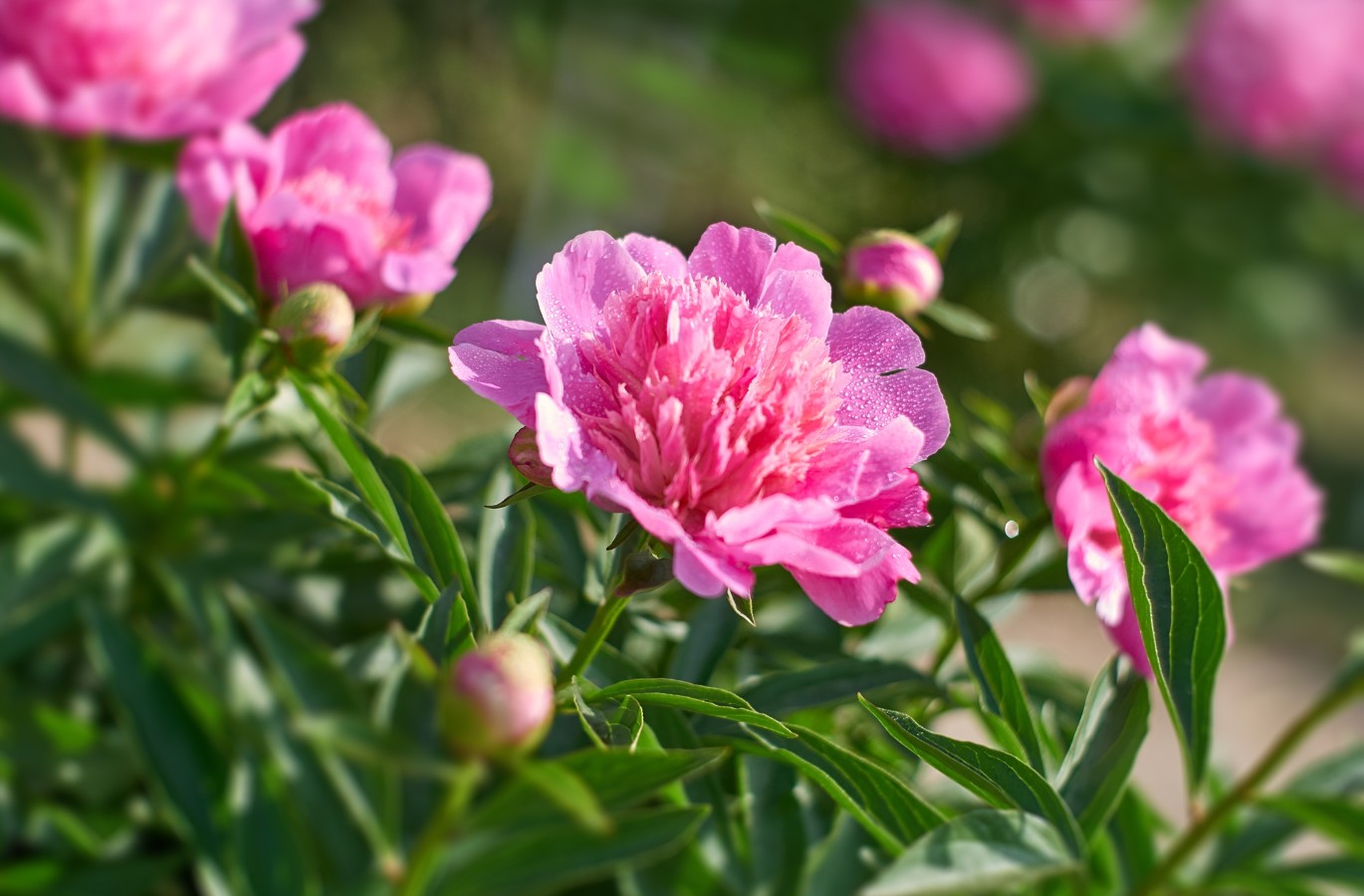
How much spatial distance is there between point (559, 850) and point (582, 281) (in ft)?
0.67

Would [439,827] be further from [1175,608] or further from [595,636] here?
[1175,608]

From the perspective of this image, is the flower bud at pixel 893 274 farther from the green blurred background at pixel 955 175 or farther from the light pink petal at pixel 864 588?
the green blurred background at pixel 955 175

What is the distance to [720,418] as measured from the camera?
47 cm

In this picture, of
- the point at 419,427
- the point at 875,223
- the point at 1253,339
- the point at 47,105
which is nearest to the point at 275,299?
the point at 47,105

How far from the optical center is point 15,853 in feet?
2.53

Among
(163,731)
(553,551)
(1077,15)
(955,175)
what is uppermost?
(553,551)

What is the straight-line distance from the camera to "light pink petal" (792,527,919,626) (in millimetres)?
464

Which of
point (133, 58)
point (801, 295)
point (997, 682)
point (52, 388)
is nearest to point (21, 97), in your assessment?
point (133, 58)

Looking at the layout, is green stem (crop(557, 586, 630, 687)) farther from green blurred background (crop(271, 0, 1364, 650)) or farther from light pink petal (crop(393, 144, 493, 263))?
green blurred background (crop(271, 0, 1364, 650))

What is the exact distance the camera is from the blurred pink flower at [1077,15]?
8.92ft

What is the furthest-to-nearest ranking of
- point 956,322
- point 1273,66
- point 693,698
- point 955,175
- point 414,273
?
point 955,175 → point 1273,66 → point 956,322 → point 414,273 → point 693,698

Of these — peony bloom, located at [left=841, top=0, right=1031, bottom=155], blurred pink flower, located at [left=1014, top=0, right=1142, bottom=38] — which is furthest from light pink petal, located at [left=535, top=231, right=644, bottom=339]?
blurred pink flower, located at [left=1014, top=0, right=1142, bottom=38]

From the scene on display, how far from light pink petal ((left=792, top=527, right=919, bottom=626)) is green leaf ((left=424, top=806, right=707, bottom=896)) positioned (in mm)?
86

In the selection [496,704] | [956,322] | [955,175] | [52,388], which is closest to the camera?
[496,704]
